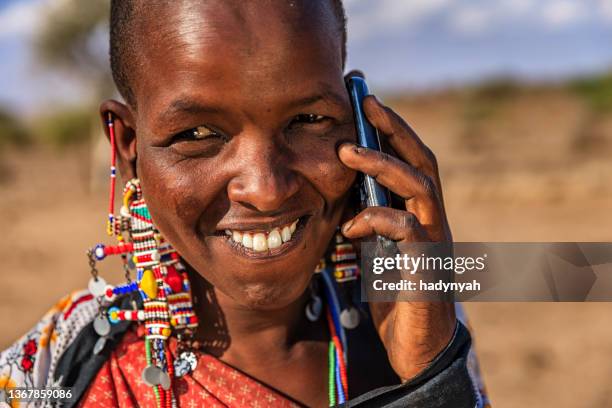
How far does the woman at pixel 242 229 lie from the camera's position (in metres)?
1.54

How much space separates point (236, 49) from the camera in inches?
58.9

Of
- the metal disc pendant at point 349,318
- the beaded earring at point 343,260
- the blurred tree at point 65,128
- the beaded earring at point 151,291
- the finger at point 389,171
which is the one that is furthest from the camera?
the blurred tree at point 65,128

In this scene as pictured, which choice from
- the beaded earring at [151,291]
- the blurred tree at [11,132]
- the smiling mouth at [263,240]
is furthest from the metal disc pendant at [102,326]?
the blurred tree at [11,132]

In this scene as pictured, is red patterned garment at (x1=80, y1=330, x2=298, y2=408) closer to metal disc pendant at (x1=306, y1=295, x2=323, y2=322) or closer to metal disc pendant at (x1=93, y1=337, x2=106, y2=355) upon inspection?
metal disc pendant at (x1=93, y1=337, x2=106, y2=355)

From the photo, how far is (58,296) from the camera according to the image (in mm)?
7297

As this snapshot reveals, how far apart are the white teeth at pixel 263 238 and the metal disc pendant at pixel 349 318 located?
52 centimetres

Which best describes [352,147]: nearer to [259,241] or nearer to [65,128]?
[259,241]

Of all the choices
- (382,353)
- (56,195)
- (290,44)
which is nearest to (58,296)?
(382,353)

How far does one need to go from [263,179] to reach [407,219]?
1.29ft

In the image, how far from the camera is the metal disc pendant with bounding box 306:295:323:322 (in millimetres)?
2145

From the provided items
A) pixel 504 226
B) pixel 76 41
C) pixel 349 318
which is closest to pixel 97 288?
pixel 349 318

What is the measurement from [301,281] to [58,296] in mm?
6227

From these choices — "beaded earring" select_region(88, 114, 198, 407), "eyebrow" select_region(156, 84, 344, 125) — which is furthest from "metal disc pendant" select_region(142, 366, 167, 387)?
"eyebrow" select_region(156, 84, 344, 125)

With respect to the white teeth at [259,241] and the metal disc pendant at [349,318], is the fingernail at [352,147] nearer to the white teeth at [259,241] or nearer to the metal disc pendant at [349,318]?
the white teeth at [259,241]
